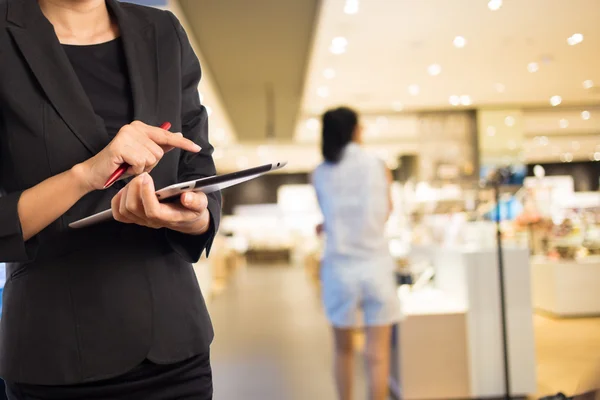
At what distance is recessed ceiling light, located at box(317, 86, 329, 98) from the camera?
852cm

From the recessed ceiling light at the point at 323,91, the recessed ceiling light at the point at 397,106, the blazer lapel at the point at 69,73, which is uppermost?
the recessed ceiling light at the point at 323,91

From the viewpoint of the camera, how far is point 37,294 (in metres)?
0.67

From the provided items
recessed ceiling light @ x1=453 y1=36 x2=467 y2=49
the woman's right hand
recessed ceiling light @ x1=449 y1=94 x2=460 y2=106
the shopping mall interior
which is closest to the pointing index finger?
the woman's right hand

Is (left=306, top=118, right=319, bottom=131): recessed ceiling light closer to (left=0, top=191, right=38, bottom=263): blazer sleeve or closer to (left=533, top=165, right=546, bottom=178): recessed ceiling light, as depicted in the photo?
(left=533, top=165, right=546, bottom=178): recessed ceiling light

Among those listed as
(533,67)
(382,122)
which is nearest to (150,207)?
(533,67)

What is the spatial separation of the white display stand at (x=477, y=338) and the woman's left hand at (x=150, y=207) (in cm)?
266

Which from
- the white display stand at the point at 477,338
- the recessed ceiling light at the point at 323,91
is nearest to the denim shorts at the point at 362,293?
the white display stand at the point at 477,338

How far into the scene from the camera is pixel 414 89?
860cm

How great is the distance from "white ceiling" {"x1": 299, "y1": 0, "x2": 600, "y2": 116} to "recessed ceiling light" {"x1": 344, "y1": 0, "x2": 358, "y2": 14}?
0.21 ft

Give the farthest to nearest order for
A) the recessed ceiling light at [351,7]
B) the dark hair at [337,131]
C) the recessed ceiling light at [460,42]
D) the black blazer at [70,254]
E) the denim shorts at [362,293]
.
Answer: the recessed ceiling light at [460,42] → the recessed ceiling light at [351,7] → the dark hair at [337,131] → the denim shorts at [362,293] → the black blazer at [70,254]

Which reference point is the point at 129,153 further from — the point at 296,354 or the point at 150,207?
the point at 296,354

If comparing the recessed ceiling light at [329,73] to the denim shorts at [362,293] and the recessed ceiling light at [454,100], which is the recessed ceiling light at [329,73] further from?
the denim shorts at [362,293]

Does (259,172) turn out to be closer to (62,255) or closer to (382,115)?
(62,255)

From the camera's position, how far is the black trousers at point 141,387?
67 centimetres
